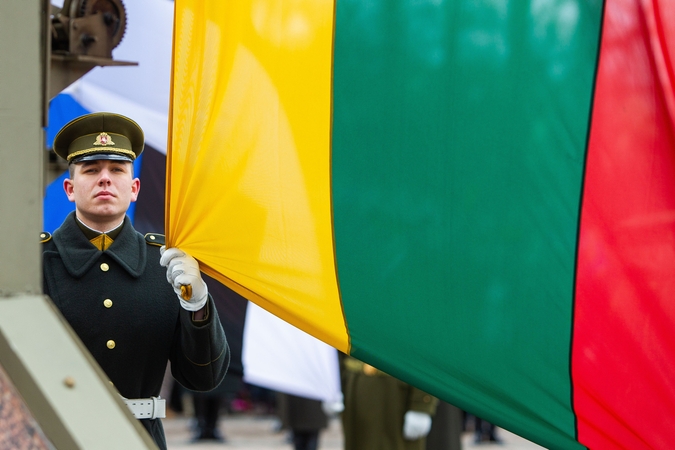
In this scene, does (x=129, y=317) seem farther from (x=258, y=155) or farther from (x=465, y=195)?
(x=465, y=195)

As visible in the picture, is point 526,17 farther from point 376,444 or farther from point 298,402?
point 298,402

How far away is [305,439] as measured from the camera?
8836 millimetres

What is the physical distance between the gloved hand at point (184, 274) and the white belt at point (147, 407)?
1.06 feet

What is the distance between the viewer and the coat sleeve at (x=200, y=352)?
A: 8.00 ft

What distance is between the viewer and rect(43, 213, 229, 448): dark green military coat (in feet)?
8.14

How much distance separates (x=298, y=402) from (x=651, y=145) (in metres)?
6.44

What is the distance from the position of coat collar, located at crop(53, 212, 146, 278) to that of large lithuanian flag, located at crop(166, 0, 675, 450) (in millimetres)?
297

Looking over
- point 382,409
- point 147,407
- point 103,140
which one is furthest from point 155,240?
point 382,409

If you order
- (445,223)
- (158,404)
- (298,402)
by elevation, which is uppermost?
(445,223)

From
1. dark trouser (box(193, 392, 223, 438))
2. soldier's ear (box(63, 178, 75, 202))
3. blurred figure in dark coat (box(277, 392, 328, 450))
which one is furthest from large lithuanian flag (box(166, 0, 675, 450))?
dark trouser (box(193, 392, 223, 438))

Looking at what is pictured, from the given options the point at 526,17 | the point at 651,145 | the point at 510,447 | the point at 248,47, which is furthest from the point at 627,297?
the point at 510,447

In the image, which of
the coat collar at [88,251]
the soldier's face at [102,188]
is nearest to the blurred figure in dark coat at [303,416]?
the coat collar at [88,251]

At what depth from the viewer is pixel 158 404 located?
2564 millimetres

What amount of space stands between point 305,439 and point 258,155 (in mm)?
6758
